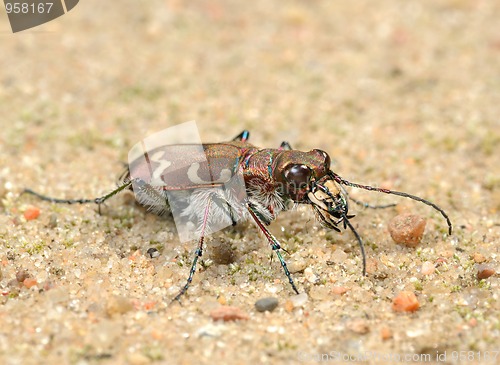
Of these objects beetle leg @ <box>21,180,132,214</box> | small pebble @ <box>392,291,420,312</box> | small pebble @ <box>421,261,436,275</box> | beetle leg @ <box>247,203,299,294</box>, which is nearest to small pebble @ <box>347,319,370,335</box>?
small pebble @ <box>392,291,420,312</box>

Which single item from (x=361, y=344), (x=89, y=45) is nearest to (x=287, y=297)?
(x=361, y=344)

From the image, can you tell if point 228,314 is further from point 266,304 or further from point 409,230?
point 409,230

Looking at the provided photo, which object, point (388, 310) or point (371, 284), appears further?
point (371, 284)

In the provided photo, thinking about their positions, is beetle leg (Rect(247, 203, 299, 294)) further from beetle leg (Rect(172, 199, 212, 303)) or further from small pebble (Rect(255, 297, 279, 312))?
beetle leg (Rect(172, 199, 212, 303))

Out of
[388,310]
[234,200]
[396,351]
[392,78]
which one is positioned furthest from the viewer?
[392,78]

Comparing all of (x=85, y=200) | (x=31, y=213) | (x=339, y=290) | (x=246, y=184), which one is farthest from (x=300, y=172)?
(x=31, y=213)

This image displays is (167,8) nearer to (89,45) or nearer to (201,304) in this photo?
(89,45)

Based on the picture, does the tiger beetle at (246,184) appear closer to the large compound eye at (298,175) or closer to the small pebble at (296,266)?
the large compound eye at (298,175)

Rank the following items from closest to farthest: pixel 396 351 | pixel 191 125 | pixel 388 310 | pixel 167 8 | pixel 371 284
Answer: pixel 396 351 → pixel 388 310 → pixel 371 284 → pixel 191 125 → pixel 167 8
